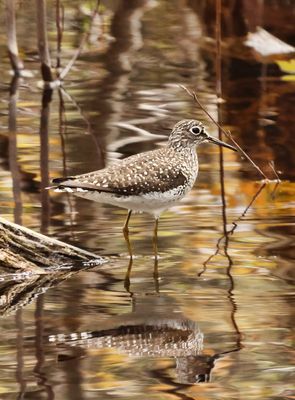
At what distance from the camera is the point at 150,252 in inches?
401

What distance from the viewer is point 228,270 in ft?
31.7

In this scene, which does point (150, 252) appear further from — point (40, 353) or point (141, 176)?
point (40, 353)

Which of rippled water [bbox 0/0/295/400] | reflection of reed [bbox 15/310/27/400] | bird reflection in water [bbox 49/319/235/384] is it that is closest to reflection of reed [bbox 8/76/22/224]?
rippled water [bbox 0/0/295/400]

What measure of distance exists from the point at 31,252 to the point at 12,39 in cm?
764

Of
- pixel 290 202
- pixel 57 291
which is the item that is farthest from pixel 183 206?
pixel 57 291

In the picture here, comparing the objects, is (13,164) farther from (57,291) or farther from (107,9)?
(107,9)

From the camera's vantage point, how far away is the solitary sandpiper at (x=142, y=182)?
9.66 m

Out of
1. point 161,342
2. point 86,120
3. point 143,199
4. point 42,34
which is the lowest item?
point 86,120

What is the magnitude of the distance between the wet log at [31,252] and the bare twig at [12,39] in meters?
7.31

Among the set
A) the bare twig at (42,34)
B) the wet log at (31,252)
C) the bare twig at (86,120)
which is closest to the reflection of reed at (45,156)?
the bare twig at (86,120)

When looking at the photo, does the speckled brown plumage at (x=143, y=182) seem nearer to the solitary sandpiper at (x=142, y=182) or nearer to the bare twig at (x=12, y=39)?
the solitary sandpiper at (x=142, y=182)

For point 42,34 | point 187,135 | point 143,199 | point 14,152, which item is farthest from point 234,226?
point 42,34

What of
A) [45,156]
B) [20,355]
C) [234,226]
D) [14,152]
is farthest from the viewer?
[14,152]

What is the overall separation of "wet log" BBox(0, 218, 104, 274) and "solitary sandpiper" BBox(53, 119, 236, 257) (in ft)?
1.27
